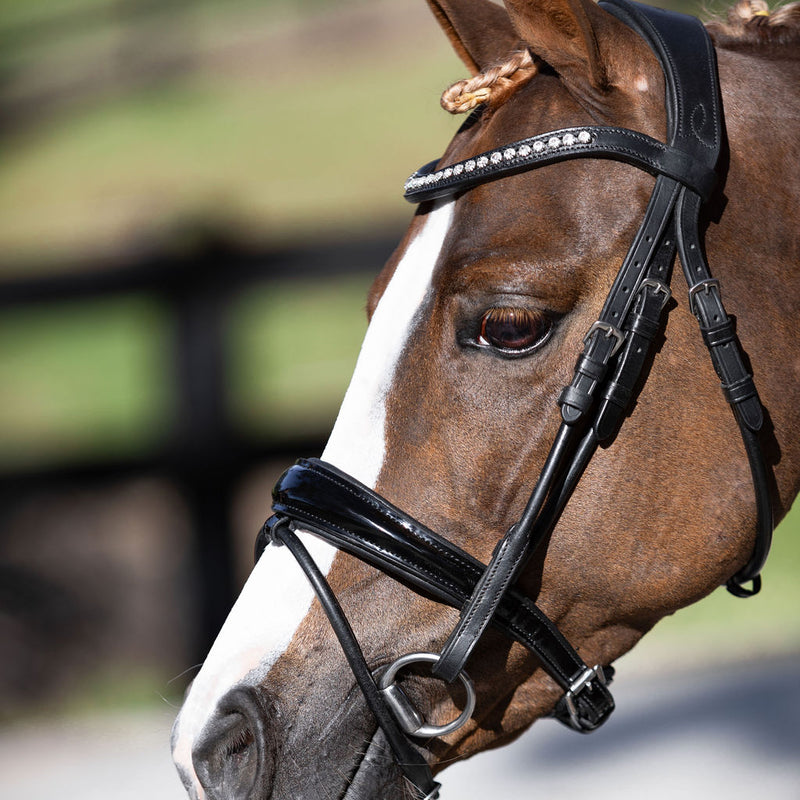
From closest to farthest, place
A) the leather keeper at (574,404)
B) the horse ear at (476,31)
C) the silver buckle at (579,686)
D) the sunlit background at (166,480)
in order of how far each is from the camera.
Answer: the leather keeper at (574,404)
the silver buckle at (579,686)
the horse ear at (476,31)
the sunlit background at (166,480)

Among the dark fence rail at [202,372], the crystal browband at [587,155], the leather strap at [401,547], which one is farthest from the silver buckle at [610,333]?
the dark fence rail at [202,372]

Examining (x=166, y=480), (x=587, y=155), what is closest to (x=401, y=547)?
(x=587, y=155)

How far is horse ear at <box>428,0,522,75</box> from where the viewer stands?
1.61 m

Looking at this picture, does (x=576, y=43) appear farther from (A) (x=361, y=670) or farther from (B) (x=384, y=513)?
(A) (x=361, y=670)

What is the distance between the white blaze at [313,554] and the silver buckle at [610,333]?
0.24 metres

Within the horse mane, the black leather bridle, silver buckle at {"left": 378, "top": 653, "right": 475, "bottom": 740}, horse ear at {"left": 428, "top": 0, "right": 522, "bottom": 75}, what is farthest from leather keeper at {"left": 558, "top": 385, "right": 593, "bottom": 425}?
horse ear at {"left": 428, "top": 0, "right": 522, "bottom": 75}

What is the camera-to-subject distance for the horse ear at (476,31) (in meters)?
1.61

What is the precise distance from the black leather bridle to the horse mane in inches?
6.0

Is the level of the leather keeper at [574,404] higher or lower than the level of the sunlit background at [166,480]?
higher

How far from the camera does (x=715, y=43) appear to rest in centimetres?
147

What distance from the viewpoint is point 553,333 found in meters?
1.26

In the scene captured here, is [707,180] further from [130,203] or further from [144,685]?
[130,203]

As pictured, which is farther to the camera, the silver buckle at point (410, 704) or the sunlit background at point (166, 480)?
the sunlit background at point (166, 480)

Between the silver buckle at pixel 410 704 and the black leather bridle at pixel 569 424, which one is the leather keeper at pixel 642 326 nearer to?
the black leather bridle at pixel 569 424
